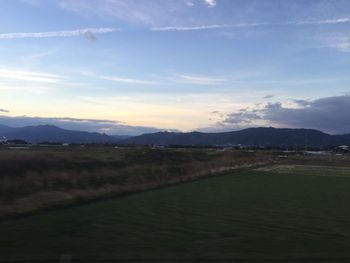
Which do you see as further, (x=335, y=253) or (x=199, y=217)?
(x=199, y=217)

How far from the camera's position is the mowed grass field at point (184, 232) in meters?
10.8

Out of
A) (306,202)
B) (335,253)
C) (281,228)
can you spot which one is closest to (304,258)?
(335,253)

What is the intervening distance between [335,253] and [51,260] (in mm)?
5416

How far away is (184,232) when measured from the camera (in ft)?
45.5

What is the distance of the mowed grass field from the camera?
426 inches

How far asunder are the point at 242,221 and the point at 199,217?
4.73 feet

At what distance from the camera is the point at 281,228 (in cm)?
1502

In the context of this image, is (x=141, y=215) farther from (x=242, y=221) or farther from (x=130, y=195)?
→ (x=130, y=195)

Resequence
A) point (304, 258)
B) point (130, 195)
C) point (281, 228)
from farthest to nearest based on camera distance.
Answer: point (130, 195) → point (281, 228) → point (304, 258)

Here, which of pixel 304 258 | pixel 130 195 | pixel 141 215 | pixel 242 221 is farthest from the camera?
pixel 130 195

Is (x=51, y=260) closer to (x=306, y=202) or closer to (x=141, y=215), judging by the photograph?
(x=141, y=215)

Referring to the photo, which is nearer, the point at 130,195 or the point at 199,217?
the point at 199,217

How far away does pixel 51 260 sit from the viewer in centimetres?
993

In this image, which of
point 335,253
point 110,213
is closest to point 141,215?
point 110,213
